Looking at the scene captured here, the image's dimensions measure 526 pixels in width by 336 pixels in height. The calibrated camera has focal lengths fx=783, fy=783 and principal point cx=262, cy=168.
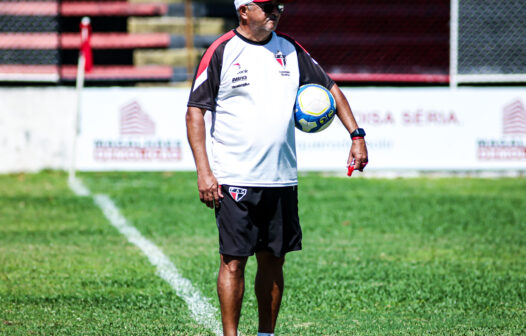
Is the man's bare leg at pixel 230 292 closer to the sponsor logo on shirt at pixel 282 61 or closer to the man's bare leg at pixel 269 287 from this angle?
the man's bare leg at pixel 269 287

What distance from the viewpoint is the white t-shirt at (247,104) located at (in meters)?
4.24

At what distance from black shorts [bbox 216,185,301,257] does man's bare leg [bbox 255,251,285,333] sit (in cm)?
13

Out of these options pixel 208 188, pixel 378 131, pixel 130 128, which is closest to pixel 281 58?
pixel 208 188

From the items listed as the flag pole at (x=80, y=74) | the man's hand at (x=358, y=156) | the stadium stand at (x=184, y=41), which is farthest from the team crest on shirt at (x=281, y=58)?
the stadium stand at (x=184, y=41)

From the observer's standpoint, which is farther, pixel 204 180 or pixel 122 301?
pixel 122 301

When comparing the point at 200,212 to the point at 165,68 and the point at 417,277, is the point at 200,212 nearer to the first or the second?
the point at 417,277

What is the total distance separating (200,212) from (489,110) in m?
5.73

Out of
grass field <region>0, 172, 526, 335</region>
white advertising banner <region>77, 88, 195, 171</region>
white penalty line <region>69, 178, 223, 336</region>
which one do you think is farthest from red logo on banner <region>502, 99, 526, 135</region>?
white penalty line <region>69, 178, 223, 336</region>

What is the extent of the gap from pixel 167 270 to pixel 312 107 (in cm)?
277

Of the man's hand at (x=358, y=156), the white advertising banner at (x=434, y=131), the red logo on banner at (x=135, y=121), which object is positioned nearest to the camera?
the man's hand at (x=358, y=156)

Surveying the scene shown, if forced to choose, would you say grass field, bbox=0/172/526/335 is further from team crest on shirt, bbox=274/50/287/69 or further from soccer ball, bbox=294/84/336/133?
team crest on shirt, bbox=274/50/287/69

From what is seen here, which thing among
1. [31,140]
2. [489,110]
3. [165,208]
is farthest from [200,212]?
[489,110]

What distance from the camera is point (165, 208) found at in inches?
383

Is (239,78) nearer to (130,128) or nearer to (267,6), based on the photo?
(267,6)
